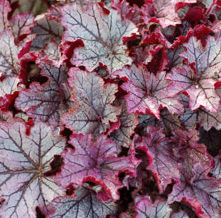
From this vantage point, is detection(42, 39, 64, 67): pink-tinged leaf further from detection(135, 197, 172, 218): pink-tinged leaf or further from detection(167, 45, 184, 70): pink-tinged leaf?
detection(135, 197, 172, 218): pink-tinged leaf

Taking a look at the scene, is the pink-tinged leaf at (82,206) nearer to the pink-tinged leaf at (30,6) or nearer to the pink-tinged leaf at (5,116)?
the pink-tinged leaf at (5,116)

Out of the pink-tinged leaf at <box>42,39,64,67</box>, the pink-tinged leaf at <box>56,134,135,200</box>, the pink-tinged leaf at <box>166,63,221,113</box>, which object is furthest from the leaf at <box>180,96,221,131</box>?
the pink-tinged leaf at <box>42,39,64,67</box>

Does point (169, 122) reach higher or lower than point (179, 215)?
higher

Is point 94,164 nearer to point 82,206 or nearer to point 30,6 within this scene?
point 82,206

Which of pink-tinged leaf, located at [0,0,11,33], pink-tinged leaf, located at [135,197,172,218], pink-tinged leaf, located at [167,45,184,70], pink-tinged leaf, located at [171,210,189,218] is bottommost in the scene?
pink-tinged leaf, located at [171,210,189,218]

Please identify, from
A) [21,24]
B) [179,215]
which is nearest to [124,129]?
[179,215]

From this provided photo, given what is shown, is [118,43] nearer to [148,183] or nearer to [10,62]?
[10,62]

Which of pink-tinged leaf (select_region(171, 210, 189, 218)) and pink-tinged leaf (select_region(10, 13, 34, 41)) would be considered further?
pink-tinged leaf (select_region(10, 13, 34, 41))

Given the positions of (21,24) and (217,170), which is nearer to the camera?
(217,170)
